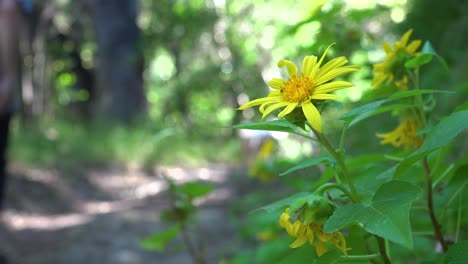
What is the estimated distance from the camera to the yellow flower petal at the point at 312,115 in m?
0.61

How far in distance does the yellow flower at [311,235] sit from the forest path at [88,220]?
106 inches

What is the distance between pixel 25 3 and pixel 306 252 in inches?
144

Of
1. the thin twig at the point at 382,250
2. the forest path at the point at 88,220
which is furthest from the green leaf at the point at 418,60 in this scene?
the forest path at the point at 88,220

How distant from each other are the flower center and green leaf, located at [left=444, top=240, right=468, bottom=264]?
24cm

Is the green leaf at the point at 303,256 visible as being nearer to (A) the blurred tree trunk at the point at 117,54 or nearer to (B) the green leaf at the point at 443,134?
(B) the green leaf at the point at 443,134

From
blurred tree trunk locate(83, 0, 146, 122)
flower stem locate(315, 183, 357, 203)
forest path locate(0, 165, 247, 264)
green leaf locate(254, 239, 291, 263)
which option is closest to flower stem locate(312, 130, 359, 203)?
flower stem locate(315, 183, 357, 203)

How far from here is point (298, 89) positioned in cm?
65

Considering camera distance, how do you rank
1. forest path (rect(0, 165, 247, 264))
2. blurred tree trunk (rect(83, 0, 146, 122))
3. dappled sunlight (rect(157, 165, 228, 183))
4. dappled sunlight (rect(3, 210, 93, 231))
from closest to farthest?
forest path (rect(0, 165, 247, 264)) → dappled sunlight (rect(3, 210, 93, 231)) → dappled sunlight (rect(157, 165, 228, 183)) → blurred tree trunk (rect(83, 0, 146, 122))

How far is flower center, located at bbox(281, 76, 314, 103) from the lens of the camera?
2.13ft

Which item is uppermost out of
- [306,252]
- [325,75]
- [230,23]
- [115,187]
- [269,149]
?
[230,23]

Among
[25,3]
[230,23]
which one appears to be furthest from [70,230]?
[230,23]

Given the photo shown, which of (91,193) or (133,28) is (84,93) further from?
(91,193)

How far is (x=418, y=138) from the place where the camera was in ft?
2.85

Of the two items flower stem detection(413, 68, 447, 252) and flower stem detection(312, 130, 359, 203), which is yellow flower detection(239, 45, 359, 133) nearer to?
flower stem detection(312, 130, 359, 203)
